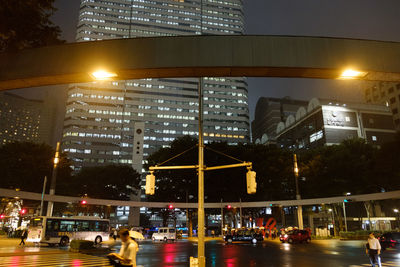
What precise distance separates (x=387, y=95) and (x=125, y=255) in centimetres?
11788

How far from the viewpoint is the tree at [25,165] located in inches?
1850

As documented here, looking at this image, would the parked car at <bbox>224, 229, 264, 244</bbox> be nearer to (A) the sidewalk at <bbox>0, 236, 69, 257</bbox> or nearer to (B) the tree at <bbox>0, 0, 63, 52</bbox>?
(A) the sidewalk at <bbox>0, 236, 69, 257</bbox>

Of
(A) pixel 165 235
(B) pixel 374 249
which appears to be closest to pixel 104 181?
(A) pixel 165 235

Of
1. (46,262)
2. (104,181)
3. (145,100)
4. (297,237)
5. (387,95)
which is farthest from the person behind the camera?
(145,100)

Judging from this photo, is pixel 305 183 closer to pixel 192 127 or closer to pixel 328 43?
pixel 328 43

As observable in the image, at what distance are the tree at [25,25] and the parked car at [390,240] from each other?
2926 cm

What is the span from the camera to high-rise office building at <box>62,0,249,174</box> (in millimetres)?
125375

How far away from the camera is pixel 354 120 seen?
268 feet

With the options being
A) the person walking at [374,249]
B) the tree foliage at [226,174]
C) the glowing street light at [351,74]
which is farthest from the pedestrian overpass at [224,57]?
the tree foliage at [226,174]

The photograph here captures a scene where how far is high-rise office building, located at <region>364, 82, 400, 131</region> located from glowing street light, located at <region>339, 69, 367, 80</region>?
9995 cm

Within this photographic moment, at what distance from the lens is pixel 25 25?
11.3m

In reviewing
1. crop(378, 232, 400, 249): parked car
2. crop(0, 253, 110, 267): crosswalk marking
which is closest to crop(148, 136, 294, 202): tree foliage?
crop(378, 232, 400, 249): parked car

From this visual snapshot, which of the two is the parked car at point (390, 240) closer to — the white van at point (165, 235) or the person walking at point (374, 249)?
the person walking at point (374, 249)

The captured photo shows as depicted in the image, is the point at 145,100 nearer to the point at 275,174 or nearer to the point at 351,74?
the point at 275,174
